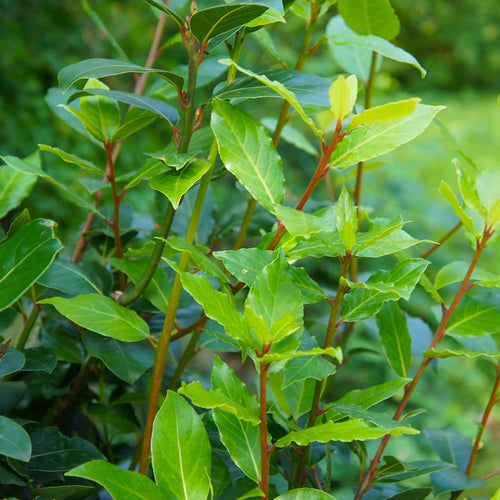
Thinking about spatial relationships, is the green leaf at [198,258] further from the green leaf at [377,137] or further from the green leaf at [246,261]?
the green leaf at [377,137]

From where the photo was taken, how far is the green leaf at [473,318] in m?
0.67

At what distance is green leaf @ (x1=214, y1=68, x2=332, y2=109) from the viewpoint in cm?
55

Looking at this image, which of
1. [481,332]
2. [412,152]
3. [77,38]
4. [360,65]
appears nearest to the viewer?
[481,332]

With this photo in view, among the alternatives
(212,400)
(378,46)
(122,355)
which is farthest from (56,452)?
(378,46)

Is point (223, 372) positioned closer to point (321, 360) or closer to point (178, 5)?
point (321, 360)

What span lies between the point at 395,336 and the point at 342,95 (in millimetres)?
301

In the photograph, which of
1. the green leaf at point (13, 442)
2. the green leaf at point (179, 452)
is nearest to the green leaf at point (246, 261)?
the green leaf at point (179, 452)

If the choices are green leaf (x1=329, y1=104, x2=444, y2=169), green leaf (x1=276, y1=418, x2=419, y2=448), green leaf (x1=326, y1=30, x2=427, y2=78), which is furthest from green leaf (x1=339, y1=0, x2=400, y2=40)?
green leaf (x1=276, y1=418, x2=419, y2=448)

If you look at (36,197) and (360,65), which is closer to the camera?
(360,65)

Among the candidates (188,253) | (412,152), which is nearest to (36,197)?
(412,152)

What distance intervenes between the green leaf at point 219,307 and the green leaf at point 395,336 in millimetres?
263

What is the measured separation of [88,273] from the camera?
2.36 ft

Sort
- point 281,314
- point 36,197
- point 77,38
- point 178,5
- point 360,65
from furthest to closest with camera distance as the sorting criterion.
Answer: point 77,38, point 36,197, point 360,65, point 178,5, point 281,314

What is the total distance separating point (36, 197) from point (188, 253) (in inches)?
130
